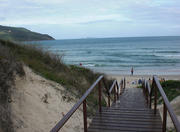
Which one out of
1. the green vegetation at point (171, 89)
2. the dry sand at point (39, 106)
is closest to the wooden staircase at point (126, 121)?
the dry sand at point (39, 106)

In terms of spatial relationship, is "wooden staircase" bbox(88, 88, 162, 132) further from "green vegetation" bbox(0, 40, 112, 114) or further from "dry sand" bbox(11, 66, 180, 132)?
"green vegetation" bbox(0, 40, 112, 114)

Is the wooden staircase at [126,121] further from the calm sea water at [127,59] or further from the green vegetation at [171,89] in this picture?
the calm sea water at [127,59]

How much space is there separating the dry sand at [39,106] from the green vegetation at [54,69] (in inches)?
28.5

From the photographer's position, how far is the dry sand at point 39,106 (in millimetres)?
4461

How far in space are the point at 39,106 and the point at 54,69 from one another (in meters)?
4.13

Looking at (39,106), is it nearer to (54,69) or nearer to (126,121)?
(126,121)

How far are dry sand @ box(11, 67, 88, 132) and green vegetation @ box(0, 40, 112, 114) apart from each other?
723 millimetres

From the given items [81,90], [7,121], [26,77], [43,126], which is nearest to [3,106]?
[7,121]

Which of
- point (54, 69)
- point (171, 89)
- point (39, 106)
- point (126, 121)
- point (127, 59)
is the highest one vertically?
point (54, 69)

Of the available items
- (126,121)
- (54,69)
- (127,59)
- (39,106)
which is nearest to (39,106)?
(39,106)

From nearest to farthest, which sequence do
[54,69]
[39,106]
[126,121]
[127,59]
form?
[126,121] → [39,106] → [54,69] → [127,59]

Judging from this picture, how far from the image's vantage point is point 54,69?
30.5 feet

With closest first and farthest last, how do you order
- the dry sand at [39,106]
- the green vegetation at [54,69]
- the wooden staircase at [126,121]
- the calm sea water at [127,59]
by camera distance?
the wooden staircase at [126,121]
the dry sand at [39,106]
the green vegetation at [54,69]
the calm sea water at [127,59]

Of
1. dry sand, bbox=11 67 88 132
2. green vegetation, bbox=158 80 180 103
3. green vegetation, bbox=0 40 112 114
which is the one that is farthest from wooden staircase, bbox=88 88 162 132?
green vegetation, bbox=158 80 180 103
